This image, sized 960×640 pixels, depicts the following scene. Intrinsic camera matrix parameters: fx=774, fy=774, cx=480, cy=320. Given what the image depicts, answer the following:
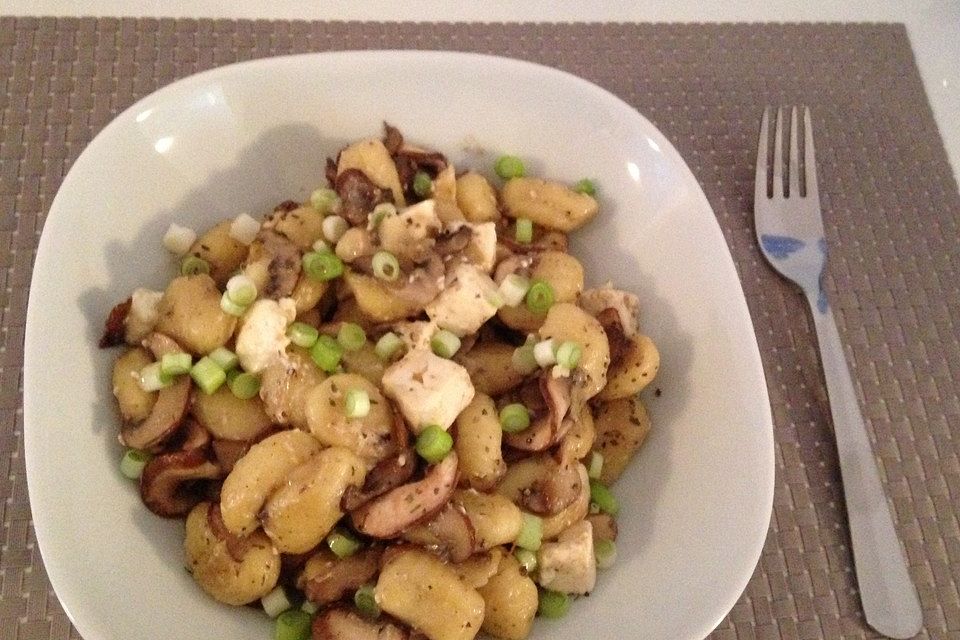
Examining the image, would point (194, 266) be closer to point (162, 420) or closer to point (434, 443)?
point (162, 420)

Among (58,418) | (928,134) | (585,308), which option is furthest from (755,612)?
(928,134)

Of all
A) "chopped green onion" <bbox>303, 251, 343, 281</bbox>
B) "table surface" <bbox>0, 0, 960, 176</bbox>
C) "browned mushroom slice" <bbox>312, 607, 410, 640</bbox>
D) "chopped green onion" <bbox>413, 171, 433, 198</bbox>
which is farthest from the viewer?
"table surface" <bbox>0, 0, 960, 176</bbox>

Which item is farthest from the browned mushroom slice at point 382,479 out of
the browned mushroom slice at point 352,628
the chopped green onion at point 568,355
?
the chopped green onion at point 568,355

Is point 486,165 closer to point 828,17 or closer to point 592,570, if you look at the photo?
point 592,570

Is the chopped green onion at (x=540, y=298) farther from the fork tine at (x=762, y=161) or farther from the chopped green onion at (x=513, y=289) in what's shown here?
the fork tine at (x=762, y=161)

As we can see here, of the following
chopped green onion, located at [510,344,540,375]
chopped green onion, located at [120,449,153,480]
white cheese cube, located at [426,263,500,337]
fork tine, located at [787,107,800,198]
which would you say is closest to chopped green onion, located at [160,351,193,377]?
chopped green onion, located at [120,449,153,480]

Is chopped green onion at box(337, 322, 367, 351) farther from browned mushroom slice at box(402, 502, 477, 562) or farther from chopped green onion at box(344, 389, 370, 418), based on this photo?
browned mushroom slice at box(402, 502, 477, 562)

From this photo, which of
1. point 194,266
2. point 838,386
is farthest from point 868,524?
point 194,266
